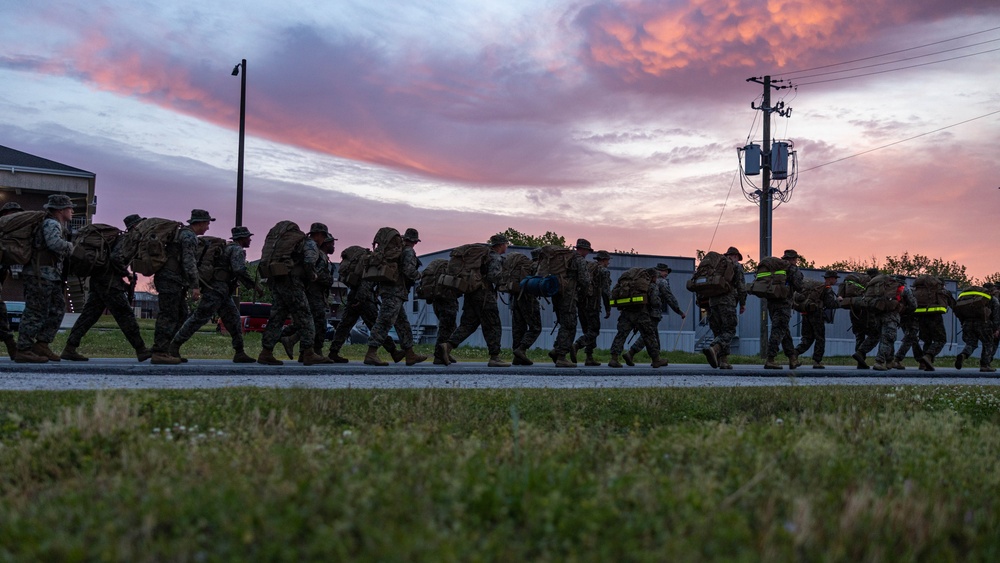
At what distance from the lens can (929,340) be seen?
67.4 ft

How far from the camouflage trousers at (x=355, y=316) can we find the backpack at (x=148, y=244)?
3.32 meters

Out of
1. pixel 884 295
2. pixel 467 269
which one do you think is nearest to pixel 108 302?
pixel 467 269

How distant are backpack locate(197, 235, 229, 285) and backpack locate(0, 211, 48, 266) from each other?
233cm

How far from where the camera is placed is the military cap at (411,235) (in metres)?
14.5

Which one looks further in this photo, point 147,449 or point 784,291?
point 784,291

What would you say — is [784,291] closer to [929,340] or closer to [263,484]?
[929,340]

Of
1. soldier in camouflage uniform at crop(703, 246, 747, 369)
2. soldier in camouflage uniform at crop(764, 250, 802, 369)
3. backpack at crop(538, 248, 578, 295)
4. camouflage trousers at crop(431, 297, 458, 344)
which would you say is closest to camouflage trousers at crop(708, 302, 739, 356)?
soldier in camouflage uniform at crop(703, 246, 747, 369)

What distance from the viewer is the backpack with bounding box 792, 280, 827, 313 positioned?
62.7 ft

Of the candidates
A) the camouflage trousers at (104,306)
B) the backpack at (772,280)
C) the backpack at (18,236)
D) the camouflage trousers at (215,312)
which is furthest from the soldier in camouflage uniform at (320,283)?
the backpack at (772,280)

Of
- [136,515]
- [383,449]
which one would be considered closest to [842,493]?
[383,449]

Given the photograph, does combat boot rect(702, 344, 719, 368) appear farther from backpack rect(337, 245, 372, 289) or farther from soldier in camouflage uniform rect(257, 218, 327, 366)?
soldier in camouflage uniform rect(257, 218, 327, 366)

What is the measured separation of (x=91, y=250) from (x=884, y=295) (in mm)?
15274

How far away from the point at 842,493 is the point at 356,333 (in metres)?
27.0

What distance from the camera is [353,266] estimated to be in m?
15.3
